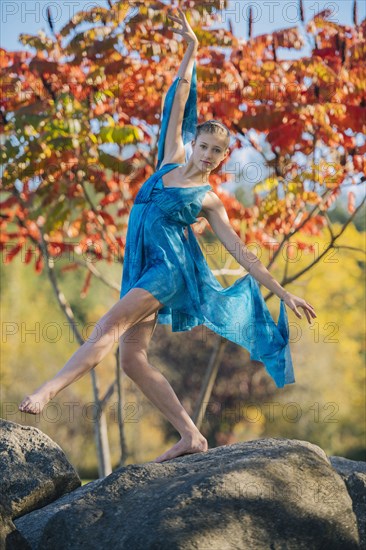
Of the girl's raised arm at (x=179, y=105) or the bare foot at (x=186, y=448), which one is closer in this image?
the bare foot at (x=186, y=448)

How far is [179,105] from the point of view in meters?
4.72

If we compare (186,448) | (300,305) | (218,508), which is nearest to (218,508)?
(218,508)

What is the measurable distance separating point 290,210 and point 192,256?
8.88 ft

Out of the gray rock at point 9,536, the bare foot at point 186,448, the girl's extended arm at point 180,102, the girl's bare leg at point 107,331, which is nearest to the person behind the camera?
the gray rock at point 9,536

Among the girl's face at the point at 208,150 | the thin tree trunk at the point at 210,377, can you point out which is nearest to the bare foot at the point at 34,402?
the girl's face at the point at 208,150

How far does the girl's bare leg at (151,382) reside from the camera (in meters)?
4.46

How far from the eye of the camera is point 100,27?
666cm

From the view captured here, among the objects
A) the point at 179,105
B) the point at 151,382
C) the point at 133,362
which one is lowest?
the point at 151,382

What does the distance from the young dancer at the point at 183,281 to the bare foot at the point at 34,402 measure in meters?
0.50

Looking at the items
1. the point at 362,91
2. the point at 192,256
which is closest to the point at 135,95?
the point at 362,91

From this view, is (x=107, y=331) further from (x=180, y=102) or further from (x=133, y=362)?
(x=180, y=102)

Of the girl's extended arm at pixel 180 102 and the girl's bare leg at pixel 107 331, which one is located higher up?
the girl's extended arm at pixel 180 102

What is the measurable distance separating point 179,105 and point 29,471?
2.05 m

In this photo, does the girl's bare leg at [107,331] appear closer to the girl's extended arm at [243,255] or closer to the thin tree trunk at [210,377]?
the girl's extended arm at [243,255]
